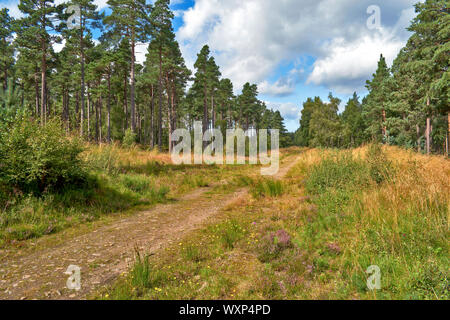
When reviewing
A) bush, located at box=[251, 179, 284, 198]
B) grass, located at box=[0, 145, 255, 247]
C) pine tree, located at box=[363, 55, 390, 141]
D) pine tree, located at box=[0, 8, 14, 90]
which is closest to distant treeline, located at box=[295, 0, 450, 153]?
pine tree, located at box=[363, 55, 390, 141]

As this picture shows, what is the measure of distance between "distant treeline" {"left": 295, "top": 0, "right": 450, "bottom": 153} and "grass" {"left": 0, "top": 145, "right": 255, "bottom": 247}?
8548 millimetres

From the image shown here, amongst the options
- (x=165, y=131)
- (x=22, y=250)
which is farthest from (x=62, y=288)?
(x=165, y=131)

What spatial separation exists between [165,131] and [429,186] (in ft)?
182

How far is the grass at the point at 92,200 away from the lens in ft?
16.0

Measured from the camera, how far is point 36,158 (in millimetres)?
5801

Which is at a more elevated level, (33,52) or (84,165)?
(33,52)

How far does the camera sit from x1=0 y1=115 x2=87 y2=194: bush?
5.52m

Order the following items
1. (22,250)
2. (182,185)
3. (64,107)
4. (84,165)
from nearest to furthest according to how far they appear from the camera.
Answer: (22,250) < (84,165) < (182,185) < (64,107)

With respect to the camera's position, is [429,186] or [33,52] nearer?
[429,186]

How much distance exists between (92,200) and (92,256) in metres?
3.53

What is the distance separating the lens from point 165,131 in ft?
184

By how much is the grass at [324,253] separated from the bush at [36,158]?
14.9ft

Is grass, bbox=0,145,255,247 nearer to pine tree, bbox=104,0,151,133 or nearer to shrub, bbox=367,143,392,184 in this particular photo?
shrub, bbox=367,143,392,184
